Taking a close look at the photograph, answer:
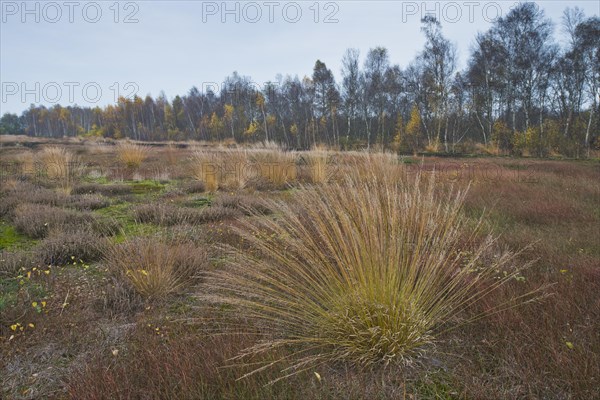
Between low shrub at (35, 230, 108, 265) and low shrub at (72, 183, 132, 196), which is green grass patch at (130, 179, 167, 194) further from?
low shrub at (35, 230, 108, 265)

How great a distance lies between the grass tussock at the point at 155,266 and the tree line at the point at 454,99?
7342 millimetres

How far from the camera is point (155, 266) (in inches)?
119

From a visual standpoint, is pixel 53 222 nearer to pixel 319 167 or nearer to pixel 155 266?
pixel 155 266

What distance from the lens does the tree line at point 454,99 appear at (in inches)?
803

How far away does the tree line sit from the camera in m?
20.4

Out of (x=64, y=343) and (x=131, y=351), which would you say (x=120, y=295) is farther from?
(x=131, y=351)

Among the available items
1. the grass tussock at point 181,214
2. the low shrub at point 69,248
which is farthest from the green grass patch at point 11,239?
the grass tussock at point 181,214

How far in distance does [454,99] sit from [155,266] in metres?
29.0

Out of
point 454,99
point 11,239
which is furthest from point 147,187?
point 454,99

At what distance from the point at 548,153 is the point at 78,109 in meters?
98.8

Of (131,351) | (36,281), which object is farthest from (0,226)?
(131,351)

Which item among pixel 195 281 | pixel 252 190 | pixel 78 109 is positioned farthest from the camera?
pixel 78 109

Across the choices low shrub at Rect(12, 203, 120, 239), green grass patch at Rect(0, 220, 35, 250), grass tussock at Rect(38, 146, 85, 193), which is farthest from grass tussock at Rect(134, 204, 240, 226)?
grass tussock at Rect(38, 146, 85, 193)

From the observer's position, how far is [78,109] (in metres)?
87.3
